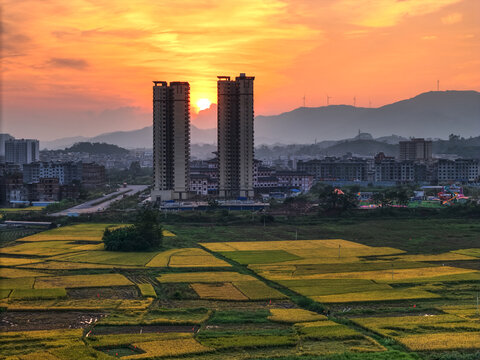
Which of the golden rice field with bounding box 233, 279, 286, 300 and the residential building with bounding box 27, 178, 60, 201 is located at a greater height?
the residential building with bounding box 27, 178, 60, 201

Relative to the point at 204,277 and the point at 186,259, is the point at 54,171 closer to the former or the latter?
the point at 186,259

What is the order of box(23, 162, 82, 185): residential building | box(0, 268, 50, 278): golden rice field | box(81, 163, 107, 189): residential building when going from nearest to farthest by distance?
box(0, 268, 50, 278): golden rice field → box(81, 163, 107, 189): residential building → box(23, 162, 82, 185): residential building

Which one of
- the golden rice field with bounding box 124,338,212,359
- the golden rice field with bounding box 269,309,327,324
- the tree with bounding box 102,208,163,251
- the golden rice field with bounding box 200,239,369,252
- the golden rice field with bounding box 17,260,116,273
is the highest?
the tree with bounding box 102,208,163,251

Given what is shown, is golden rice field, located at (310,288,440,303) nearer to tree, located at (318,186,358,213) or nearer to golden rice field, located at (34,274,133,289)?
golden rice field, located at (34,274,133,289)

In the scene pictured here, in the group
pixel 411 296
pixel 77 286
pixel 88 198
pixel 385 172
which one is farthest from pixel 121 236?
pixel 385 172

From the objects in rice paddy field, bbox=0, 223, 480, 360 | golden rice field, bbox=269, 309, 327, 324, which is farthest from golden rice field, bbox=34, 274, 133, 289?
golden rice field, bbox=269, 309, 327, 324

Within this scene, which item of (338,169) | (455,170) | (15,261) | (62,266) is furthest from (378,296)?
(455,170)

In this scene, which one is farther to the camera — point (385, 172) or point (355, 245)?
point (385, 172)

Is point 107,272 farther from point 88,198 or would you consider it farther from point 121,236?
point 88,198
